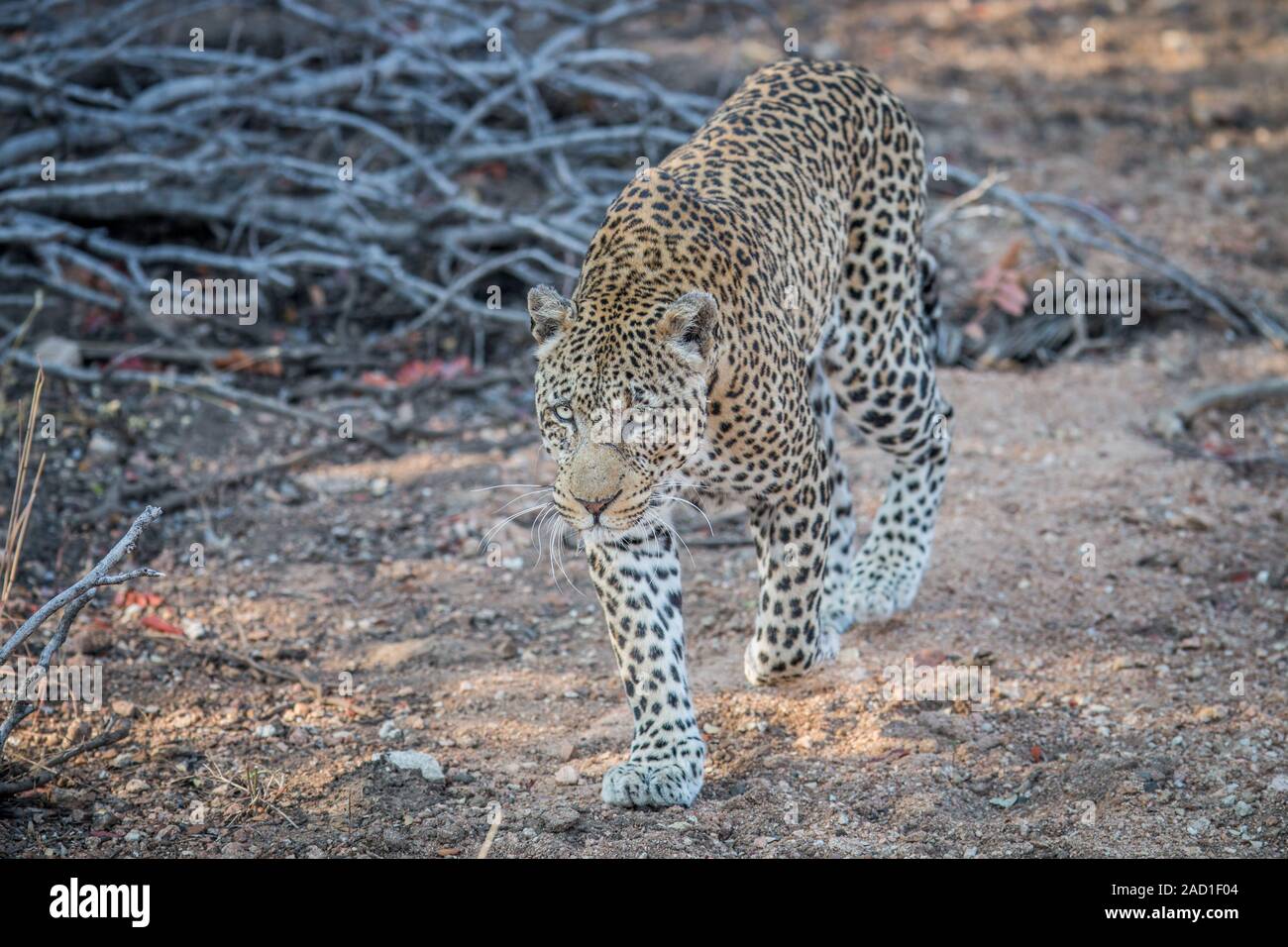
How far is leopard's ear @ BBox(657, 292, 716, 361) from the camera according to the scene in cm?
477

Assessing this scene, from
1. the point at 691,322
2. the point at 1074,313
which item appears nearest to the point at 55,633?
the point at 691,322

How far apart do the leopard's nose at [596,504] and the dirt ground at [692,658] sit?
117 centimetres

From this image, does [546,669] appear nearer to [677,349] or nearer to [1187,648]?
[677,349]

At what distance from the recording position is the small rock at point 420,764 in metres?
5.54

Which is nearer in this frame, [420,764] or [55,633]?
[55,633]

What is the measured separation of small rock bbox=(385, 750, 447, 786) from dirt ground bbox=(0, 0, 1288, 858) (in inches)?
0.8

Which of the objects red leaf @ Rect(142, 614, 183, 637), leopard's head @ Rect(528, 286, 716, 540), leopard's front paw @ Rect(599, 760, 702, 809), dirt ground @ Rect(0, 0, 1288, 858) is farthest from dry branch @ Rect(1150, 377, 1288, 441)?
red leaf @ Rect(142, 614, 183, 637)

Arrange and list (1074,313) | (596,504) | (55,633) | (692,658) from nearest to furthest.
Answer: (596,504)
(55,633)
(692,658)
(1074,313)

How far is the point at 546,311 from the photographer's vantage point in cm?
491

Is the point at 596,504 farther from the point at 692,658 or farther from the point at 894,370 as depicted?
the point at 894,370

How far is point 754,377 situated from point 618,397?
24.0 inches

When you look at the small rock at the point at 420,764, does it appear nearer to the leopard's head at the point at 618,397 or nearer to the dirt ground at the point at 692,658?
the dirt ground at the point at 692,658
